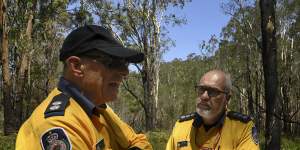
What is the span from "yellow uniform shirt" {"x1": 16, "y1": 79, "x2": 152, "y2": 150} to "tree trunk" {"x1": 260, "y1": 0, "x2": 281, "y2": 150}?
3618 mm

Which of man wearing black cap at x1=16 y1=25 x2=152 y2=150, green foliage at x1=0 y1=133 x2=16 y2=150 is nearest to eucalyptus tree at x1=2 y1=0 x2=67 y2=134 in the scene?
green foliage at x1=0 y1=133 x2=16 y2=150

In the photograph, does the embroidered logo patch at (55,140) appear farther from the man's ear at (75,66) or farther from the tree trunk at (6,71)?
the tree trunk at (6,71)

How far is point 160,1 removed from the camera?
3534 centimetres

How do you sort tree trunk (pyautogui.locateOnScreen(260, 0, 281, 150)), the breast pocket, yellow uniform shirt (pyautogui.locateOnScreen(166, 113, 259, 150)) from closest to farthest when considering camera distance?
yellow uniform shirt (pyautogui.locateOnScreen(166, 113, 259, 150))
the breast pocket
tree trunk (pyautogui.locateOnScreen(260, 0, 281, 150))

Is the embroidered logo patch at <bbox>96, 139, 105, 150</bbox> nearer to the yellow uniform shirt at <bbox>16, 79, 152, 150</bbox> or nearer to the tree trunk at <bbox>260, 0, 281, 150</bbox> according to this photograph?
the yellow uniform shirt at <bbox>16, 79, 152, 150</bbox>

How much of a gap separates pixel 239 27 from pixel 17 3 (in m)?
23.0

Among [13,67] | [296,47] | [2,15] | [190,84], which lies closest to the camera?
[2,15]

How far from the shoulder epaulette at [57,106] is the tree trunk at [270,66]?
391 cm

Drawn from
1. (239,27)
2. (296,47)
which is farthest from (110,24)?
(296,47)

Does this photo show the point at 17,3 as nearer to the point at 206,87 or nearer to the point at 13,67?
the point at 13,67

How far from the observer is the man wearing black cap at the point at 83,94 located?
1758mm

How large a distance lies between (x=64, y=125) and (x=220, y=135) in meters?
2.37

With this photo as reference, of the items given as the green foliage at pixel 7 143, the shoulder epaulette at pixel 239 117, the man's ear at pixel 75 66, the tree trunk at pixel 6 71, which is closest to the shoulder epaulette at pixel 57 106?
the man's ear at pixel 75 66

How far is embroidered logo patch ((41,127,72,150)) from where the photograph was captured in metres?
1.70
